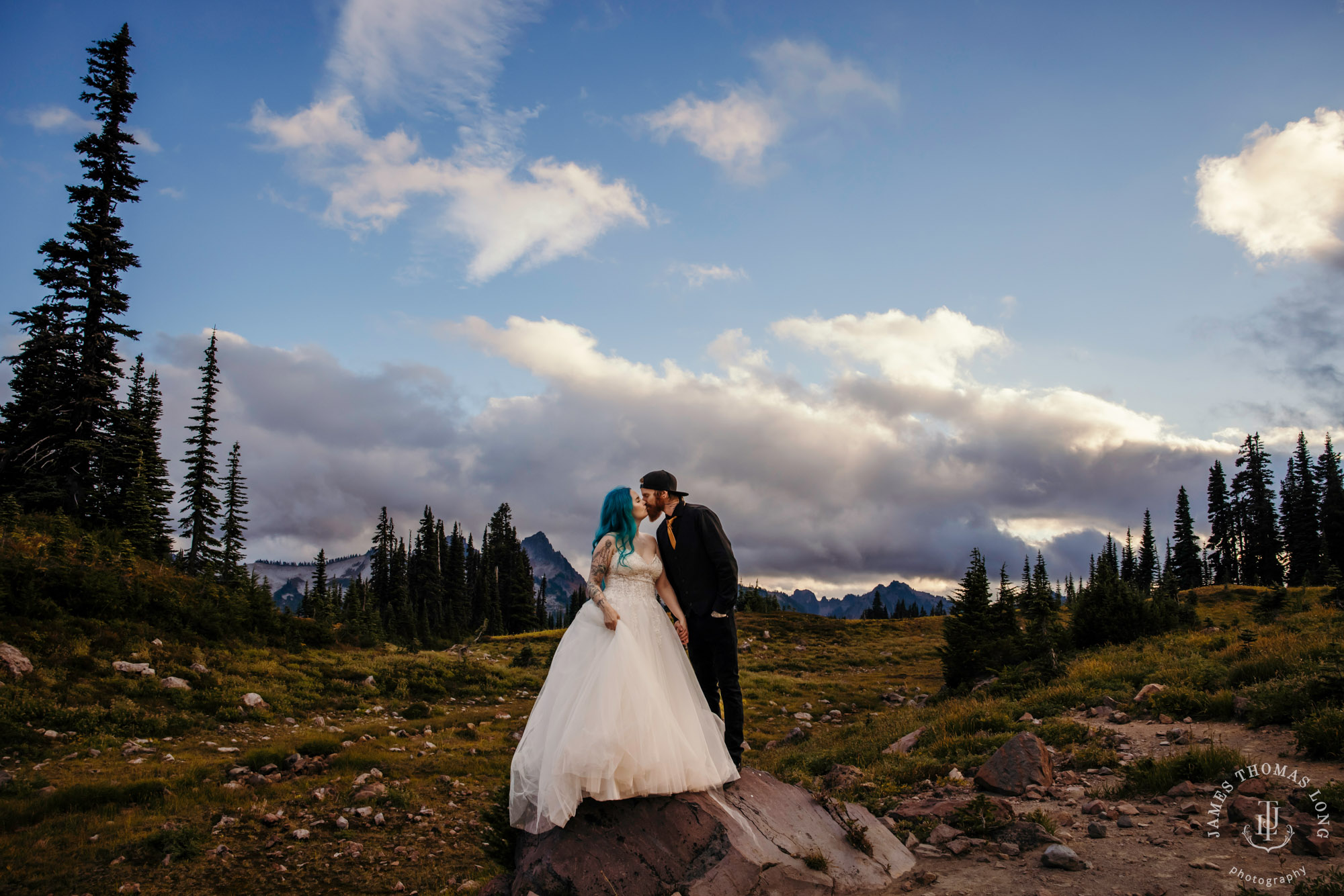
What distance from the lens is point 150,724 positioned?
12930 mm

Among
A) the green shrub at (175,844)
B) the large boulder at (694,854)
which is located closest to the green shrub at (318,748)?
the green shrub at (175,844)

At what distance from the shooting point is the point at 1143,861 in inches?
239

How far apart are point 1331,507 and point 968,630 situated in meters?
70.7

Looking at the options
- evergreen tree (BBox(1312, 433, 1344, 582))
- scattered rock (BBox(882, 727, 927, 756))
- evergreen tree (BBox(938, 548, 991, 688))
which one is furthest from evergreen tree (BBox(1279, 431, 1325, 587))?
scattered rock (BBox(882, 727, 927, 756))

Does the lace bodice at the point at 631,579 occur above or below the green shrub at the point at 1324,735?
above

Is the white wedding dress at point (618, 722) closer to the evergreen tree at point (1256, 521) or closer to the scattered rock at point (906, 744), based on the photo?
the scattered rock at point (906, 744)

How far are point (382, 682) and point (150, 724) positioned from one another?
712 centimetres

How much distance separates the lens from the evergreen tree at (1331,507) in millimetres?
60844

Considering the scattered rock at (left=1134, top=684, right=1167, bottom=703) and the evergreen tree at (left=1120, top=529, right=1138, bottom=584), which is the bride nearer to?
the scattered rock at (left=1134, top=684, right=1167, bottom=703)

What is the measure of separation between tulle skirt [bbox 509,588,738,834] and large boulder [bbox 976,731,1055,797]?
4.31 meters

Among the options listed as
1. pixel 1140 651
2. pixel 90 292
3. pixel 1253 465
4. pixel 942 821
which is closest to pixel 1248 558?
pixel 1253 465

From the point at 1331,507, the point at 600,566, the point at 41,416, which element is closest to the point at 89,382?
the point at 41,416

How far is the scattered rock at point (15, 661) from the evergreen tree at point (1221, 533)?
104 metres

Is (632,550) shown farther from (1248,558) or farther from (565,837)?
(1248,558)
